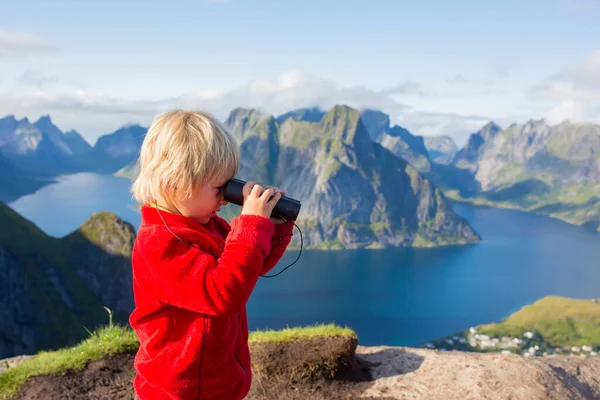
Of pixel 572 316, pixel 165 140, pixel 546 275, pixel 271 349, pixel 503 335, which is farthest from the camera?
pixel 546 275

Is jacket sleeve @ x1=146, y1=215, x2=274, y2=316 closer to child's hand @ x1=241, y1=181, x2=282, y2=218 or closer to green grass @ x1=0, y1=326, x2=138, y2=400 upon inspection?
child's hand @ x1=241, y1=181, x2=282, y2=218

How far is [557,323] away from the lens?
13025cm

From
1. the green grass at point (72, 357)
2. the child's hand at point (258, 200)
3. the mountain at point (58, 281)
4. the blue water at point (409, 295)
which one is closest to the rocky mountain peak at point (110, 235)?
the mountain at point (58, 281)

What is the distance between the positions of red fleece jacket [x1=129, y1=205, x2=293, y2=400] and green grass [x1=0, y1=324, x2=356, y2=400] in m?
6.01

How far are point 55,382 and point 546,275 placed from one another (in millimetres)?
193286

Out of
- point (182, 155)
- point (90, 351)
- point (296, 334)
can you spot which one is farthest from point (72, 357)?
point (182, 155)

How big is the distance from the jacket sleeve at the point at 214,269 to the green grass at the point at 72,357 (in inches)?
259

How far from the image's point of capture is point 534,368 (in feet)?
31.0

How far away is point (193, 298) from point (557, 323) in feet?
480

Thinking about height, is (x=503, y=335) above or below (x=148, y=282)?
below

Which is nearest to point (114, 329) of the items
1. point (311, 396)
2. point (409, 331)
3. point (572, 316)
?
point (311, 396)

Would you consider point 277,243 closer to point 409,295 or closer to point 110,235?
point 110,235

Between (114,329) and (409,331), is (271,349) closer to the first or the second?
(114,329)

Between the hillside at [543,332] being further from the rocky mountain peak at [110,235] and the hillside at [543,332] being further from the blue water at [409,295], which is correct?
the rocky mountain peak at [110,235]
